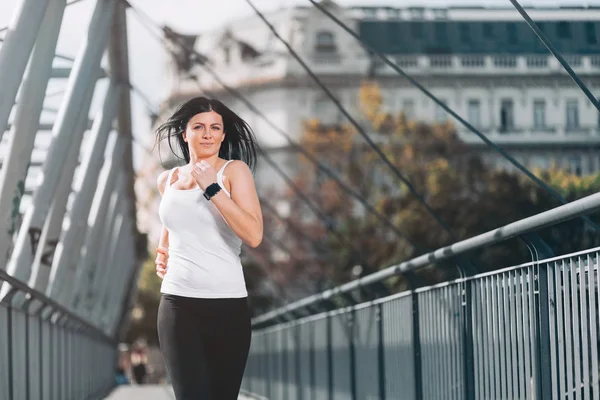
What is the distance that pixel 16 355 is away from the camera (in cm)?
1060

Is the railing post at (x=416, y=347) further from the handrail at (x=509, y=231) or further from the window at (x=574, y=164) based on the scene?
the window at (x=574, y=164)

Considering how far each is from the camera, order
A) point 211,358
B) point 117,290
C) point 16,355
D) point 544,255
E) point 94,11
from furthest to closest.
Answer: point 117,290 < point 94,11 < point 16,355 < point 544,255 < point 211,358

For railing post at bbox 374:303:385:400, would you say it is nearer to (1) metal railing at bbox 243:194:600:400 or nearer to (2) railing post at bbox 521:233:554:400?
(1) metal railing at bbox 243:194:600:400

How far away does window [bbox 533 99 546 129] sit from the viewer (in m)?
82.7

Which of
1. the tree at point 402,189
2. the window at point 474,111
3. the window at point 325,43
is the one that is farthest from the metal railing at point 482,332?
the window at point 325,43

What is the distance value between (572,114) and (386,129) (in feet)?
65.0

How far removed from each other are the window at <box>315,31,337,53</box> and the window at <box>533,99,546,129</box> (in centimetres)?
1323

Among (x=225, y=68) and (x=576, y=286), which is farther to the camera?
(x=225, y=68)

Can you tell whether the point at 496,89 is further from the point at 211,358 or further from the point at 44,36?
the point at 211,358

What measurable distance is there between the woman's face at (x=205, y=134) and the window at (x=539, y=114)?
7738 centimetres

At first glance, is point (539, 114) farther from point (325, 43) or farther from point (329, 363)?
point (329, 363)

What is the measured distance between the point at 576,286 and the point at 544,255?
43cm

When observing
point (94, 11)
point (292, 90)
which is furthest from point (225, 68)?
point (94, 11)

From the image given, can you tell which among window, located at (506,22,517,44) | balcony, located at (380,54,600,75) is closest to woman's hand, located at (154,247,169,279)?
window, located at (506,22,517,44)
